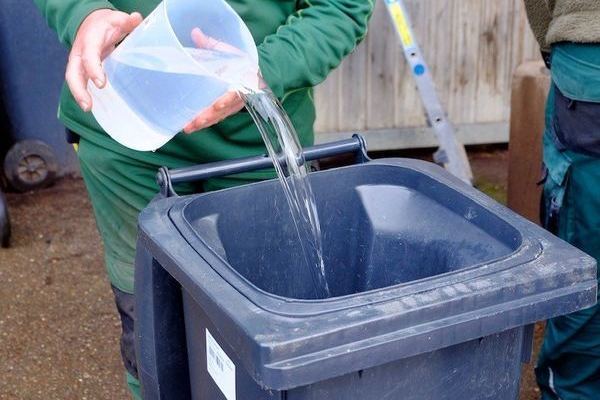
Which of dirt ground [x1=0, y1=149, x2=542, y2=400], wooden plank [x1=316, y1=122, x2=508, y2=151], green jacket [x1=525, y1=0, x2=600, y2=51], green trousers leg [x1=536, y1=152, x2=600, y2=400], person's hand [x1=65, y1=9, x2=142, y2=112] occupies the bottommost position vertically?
dirt ground [x1=0, y1=149, x2=542, y2=400]

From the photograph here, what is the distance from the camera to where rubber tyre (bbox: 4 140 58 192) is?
14.5 feet

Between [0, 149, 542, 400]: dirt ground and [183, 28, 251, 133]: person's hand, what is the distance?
158 centimetres

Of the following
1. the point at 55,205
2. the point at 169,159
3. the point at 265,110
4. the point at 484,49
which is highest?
the point at 265,110

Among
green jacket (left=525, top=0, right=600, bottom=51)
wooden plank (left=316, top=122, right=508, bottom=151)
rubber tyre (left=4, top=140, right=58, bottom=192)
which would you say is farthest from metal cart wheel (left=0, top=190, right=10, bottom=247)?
green jacket (left=525, top=0, right=600, bottom=51)

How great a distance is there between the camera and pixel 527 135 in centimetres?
363

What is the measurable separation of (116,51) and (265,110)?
316 mm

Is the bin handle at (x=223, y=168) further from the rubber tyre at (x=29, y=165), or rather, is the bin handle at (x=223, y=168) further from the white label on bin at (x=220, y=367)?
the rubber tyre at (x=29, y=165)

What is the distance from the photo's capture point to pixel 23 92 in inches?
173

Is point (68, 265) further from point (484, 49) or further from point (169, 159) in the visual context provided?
point (484, 49)

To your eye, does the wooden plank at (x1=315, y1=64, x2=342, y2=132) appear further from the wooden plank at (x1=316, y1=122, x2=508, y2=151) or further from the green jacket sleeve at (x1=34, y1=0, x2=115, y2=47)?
the green jacket sleeve at (x1=34, y1=0, x2=115, y2=47)

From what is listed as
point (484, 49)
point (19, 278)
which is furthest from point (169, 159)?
point (484, 49)

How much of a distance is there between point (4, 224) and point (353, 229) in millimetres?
2508

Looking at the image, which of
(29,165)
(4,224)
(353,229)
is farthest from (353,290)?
(29,165)

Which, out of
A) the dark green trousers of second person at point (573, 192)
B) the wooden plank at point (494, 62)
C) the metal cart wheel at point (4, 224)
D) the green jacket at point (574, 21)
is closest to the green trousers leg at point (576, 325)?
the dark green trousers of second person at point (573, 192)
